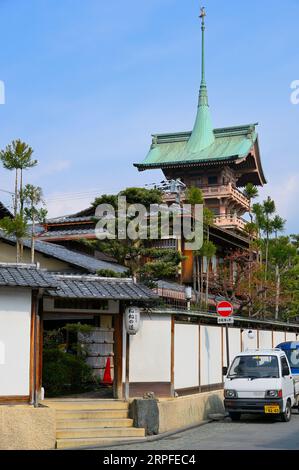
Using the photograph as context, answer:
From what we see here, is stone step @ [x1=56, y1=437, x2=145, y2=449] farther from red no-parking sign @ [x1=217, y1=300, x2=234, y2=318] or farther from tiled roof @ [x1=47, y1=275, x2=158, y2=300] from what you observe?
red no-parking sign @ [x1=217, y1=300, x2=234, y2=318]

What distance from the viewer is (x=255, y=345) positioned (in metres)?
26.5

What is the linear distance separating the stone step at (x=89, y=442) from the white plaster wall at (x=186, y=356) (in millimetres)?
3698

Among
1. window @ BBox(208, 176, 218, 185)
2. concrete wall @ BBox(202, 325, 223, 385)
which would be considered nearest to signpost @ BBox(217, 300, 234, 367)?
concrete wall @ BBox(202, 325, 223, 385)

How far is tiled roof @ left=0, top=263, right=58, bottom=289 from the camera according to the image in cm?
1373

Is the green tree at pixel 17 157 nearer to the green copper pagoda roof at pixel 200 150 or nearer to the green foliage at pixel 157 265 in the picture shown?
the green foliage at pixel 157 265

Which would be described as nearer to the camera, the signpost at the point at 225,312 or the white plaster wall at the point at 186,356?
the white plaster wall at the point at 186,356

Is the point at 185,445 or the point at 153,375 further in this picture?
the point at 153,375

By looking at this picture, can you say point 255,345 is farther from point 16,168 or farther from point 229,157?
point 229,157

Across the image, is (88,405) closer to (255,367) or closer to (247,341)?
(255,367)

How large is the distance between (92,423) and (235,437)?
3.12m

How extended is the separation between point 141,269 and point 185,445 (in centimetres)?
1019

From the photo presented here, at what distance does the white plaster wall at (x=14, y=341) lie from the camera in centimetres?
1391

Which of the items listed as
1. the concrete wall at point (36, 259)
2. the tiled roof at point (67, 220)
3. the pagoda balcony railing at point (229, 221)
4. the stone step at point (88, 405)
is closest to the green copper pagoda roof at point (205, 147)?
the pagoda balcony railing at point (229, 221)

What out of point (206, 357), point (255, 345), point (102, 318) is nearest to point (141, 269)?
point (102, 318)
